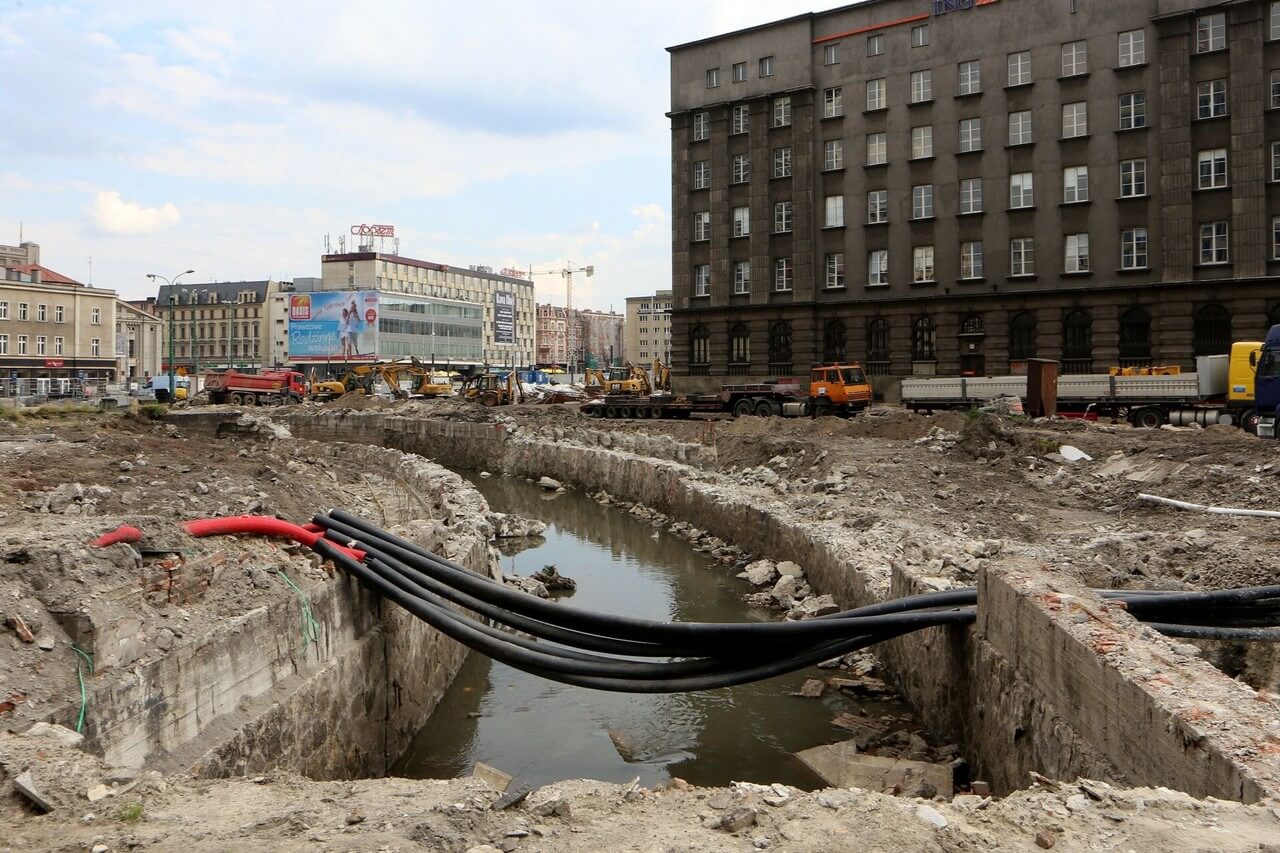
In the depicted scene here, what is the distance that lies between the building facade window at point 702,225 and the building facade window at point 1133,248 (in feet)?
57.8

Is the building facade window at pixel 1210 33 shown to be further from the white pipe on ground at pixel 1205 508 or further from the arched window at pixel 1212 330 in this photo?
the white pipe on ground at pixel 1205 508

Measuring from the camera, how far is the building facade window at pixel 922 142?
131 ft

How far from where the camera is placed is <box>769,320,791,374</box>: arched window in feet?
139

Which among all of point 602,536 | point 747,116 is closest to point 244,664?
point 602,536

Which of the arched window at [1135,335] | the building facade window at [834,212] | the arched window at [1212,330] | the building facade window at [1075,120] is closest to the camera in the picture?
the arched window at [1212,330]

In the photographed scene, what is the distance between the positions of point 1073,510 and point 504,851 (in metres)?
13.1

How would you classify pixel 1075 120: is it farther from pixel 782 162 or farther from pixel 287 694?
pixel 287 694

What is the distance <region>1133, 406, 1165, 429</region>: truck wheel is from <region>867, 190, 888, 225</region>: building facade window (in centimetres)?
1609

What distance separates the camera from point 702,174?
4497 centimetres

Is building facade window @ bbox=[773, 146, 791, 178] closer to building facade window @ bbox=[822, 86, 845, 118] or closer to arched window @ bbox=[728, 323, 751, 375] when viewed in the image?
building facade window @ bbox=[822, 86, 845, 118]

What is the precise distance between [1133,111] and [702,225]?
60.5 feet

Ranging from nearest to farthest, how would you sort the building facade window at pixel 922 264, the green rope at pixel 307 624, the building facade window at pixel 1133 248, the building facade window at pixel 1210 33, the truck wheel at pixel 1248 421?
the green rope at pixel 307 624 → the truck wheel at pixel 1248 421 → the building facade window at pixel 1210 33 → the building facade window at pixel 1133 248 → the building facade window at pixel 922 264

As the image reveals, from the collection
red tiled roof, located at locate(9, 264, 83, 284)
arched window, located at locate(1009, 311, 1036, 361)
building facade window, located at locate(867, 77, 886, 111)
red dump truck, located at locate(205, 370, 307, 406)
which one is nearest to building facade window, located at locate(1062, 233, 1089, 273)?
arched window, located at locate(1009, 311, 1036, 361)

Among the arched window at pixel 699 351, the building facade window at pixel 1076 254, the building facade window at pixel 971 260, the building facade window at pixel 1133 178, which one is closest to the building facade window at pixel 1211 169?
the building facade window at pixel 1133 178
